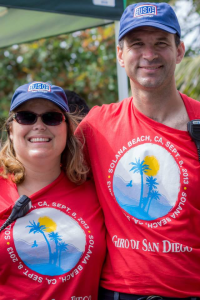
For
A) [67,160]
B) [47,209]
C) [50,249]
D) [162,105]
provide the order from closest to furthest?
[50,249] → [47,209] → [162,105] → [67,160]

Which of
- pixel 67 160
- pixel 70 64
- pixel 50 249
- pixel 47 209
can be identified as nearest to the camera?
pixel 50 249

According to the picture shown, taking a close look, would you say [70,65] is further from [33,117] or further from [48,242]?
[48,242]

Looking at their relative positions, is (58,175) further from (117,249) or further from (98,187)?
(117,249)

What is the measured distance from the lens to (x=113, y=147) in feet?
8.66

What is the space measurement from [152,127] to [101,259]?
852mm

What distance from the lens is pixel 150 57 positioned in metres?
2.55

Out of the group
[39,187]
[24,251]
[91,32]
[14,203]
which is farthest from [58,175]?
[91,32]

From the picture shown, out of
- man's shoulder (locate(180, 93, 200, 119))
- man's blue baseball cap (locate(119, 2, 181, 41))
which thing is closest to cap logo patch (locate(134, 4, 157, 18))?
man's blue baseball cap (locate(119, 2, 181, 41))

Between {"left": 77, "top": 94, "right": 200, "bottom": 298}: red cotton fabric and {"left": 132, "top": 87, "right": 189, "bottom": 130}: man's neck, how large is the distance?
48 mm

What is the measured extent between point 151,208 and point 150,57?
2.95ft

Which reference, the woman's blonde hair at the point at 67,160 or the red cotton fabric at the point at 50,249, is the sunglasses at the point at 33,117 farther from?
the red cotton fabric at the point at 50,249

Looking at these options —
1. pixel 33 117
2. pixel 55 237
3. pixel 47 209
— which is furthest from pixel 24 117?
pixel 55 237

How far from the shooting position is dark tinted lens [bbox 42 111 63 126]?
2.60 m

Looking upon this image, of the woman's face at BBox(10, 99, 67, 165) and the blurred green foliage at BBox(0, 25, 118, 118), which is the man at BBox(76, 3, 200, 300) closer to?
the woman's face at BBox(10, 99, 67, 165)
